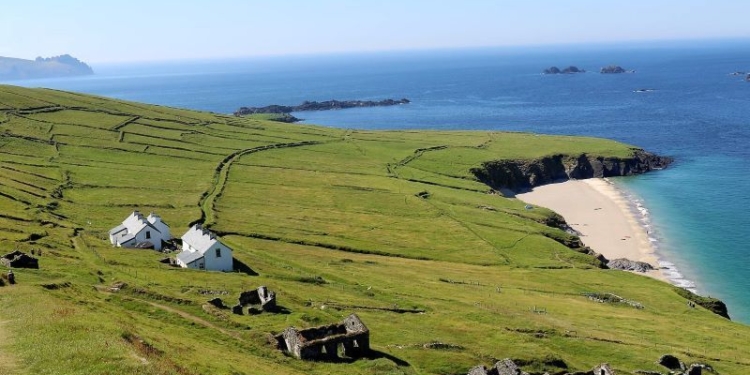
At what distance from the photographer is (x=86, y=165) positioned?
471 feet

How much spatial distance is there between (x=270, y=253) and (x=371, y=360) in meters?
49.7

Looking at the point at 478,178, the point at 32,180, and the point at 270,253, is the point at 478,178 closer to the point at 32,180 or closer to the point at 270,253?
the point at 270,253

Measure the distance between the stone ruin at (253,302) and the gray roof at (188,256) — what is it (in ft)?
68.8

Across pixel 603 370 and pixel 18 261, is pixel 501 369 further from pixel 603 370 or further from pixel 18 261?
pixel 18 261

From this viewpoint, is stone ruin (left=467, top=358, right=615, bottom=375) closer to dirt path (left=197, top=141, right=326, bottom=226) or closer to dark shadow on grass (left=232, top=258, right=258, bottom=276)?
dark shadow on grass (left=232, top=258, right=258, bottom=276)

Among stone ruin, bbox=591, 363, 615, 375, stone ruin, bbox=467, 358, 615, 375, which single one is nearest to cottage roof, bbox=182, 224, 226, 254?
stone ruin, bbox=467, 358, 615, 375

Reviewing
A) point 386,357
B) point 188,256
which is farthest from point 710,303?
point 188,256

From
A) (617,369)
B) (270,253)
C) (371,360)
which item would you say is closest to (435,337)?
(371,360)

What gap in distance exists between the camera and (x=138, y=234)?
9112cm

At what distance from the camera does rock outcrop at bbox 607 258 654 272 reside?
113125mm

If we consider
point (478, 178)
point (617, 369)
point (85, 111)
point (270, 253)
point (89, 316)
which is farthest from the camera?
point (85, 111)

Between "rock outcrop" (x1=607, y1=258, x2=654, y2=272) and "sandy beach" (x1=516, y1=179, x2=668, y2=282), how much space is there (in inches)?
69.5

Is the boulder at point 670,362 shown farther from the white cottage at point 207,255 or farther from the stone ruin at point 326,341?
the white cottage at point 207,255

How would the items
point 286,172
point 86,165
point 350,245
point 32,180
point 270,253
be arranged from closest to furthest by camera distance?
point 270,253 → point 350,245 → point 32,180 → point 86,165 → point 286,172
